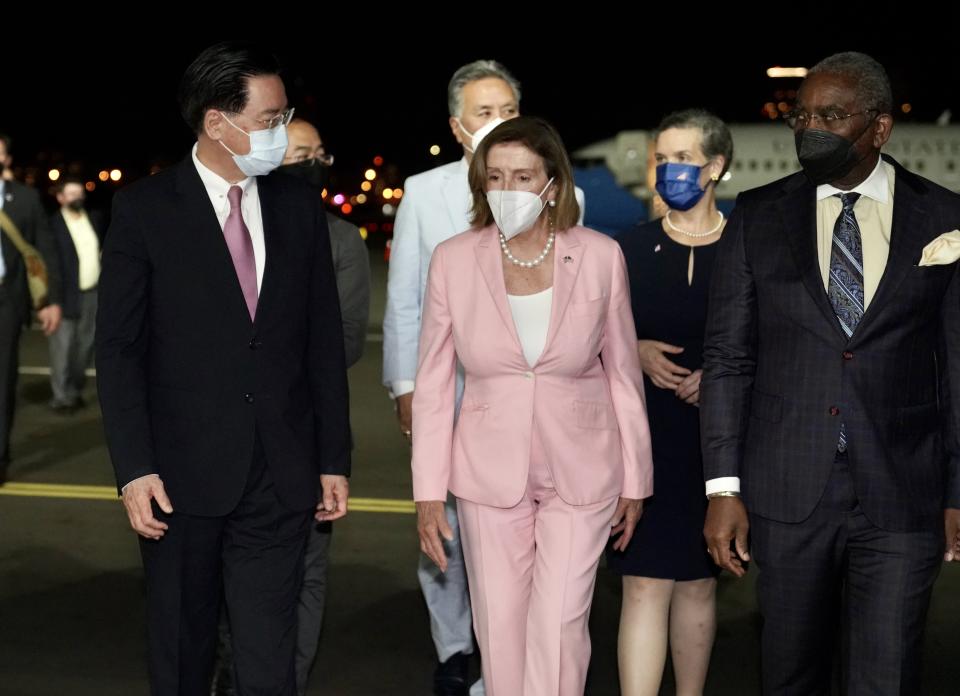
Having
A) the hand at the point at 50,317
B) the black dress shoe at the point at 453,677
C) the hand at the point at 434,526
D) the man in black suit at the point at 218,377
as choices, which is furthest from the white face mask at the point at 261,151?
the hand at the point at 50,317

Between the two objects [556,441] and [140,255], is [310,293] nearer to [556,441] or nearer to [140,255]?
[140,255]

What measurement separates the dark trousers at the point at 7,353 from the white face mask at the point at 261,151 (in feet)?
18.6

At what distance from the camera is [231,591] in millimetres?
4148

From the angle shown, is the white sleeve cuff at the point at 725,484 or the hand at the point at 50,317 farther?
the hand at the point at 50,317

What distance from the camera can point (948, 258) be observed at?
3.80 meters

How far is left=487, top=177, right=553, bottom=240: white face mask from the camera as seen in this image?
167 inches

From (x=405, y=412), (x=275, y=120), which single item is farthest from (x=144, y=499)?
(x=405, y=412)

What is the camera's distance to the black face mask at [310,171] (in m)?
5.82

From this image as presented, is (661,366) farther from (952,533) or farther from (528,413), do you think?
(952,533)

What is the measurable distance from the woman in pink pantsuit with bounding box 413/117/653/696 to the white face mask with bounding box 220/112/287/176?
2.00 ft

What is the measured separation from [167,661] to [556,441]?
1246mm

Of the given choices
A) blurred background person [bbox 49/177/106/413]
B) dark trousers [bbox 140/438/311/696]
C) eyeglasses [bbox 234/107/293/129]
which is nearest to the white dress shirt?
eyeglasses [bbox 234/107/293/129]

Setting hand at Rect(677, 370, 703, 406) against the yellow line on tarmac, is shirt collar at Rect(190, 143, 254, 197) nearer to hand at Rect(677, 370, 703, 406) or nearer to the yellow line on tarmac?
hand at Rect(677, 370, 703, 406)

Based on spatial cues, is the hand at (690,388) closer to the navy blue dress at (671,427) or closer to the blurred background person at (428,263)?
the navy blue dress at (671,427)
